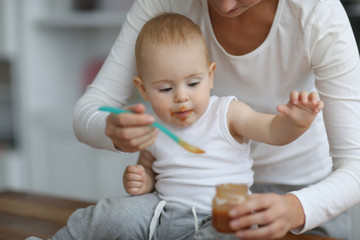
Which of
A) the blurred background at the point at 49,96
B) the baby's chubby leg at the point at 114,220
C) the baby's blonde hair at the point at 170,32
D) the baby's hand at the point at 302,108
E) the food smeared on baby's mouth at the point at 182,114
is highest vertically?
the baby's blonde hair at the point at 170,32

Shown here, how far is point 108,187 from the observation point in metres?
2.97

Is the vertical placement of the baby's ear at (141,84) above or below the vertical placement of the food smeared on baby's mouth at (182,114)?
above

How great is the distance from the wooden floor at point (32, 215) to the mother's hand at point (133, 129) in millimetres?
434

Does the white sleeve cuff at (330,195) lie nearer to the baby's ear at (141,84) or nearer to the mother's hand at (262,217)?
the mother's hand at (262,217)

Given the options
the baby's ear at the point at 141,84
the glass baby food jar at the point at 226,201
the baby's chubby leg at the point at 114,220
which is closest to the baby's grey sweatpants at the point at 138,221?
the baby's chubby leg at the point at 114,220

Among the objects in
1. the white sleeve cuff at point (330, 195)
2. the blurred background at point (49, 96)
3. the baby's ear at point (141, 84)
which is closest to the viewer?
the white sleeve cuff at point (330, 195)

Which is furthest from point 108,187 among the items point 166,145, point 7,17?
point 166,145

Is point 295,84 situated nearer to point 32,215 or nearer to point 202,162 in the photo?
point 202,162

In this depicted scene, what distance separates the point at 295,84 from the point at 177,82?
13.4 inches

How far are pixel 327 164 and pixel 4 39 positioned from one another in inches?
91.1

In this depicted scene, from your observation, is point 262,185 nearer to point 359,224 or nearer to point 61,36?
point 359,224

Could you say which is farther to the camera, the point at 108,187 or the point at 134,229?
the point at 108,187

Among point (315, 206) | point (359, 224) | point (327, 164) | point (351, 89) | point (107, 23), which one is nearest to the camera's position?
point (315, 206)

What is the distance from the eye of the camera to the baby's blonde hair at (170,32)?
122 cm
